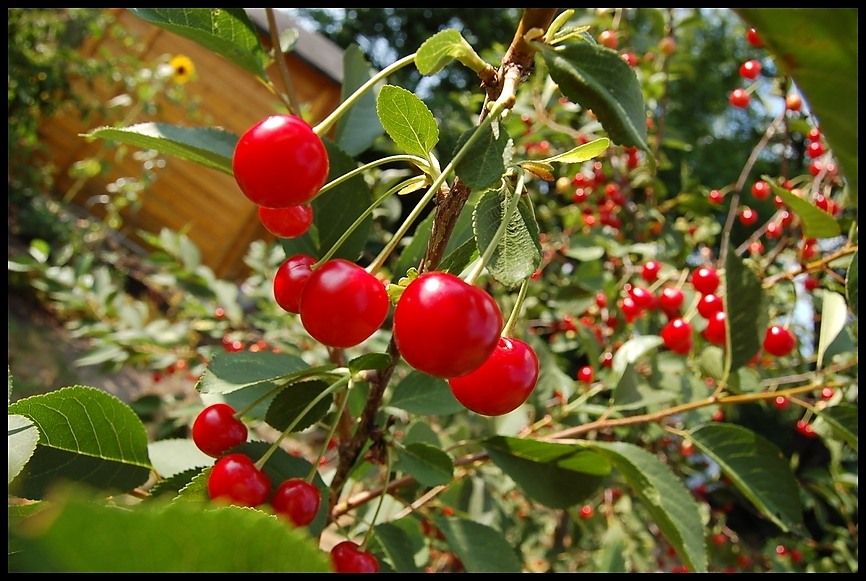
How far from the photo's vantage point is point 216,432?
25.4 inches

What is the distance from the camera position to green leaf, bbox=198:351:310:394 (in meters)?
0.63

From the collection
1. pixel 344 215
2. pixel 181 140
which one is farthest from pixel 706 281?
pixel 181 140

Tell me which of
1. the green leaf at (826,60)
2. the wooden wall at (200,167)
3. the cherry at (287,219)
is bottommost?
the wooden wall at (200,167)

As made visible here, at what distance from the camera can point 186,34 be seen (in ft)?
2.53

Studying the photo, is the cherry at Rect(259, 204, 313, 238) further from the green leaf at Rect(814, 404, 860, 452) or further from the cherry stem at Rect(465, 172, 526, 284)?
the green leaf at Rect(814, 404, 860, 452)

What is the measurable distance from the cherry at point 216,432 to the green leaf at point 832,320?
1.12 meters

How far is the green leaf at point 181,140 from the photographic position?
68 centimetres

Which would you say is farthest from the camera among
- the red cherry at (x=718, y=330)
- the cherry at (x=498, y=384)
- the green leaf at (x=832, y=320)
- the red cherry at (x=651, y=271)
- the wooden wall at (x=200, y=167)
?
the wooden wall at (x=200, y=167)

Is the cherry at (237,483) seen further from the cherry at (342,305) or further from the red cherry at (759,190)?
the red cherry at (759,190)

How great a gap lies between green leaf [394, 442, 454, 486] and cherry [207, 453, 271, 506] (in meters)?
0.26

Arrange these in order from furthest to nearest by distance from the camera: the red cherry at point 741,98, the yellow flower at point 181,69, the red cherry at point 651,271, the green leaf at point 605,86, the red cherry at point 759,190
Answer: the yellow flower at point 181,69 → the red cherry at point 741,98 → the red cherry at point 759,190 → the red cherry at point 651,271 → the green leaf at point 605,86

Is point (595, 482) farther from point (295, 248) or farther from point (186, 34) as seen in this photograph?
point (186, 34)

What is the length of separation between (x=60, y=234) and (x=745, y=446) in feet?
17.3

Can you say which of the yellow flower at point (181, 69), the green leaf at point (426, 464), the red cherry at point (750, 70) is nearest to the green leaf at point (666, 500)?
the green leaf at point (426, 464)
